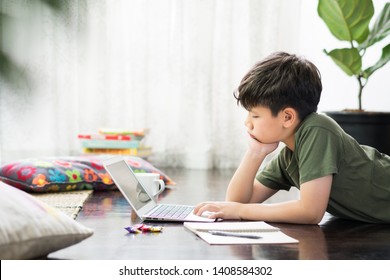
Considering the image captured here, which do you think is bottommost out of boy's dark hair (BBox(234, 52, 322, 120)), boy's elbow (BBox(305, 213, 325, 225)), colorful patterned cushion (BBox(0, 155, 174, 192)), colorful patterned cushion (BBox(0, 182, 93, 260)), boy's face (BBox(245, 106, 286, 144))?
colorful patterned cushion (BBox(0, 155, 174, 192))

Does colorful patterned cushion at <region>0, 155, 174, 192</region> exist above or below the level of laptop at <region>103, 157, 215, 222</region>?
below

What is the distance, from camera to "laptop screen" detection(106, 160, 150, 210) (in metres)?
1.62

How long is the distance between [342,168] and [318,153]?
11cm

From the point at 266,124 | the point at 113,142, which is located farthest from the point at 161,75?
the point at 266,124

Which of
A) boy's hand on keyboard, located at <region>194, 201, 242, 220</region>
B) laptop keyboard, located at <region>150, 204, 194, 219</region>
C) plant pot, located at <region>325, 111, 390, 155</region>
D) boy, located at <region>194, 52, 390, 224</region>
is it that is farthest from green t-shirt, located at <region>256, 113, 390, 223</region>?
plant pot, located at <region>325, 111, 390, 155</region>

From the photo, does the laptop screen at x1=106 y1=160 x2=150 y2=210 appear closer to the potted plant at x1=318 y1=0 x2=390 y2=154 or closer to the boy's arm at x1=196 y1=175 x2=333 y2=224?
the boy's arm at x1=196 y1=175 x2=333 y2=224

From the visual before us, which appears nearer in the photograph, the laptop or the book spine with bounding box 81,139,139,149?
the laptop

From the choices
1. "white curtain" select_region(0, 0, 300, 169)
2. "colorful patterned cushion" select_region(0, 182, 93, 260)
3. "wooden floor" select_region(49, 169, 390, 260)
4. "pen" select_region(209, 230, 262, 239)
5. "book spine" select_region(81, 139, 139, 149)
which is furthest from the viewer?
"white curtain" select_region(0, 0, 300, 169)

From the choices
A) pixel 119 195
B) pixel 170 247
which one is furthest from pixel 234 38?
pixel 170 247

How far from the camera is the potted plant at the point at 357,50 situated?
2.95 meters

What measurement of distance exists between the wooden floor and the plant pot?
4.28 feet

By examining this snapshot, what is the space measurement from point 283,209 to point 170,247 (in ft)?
1.26

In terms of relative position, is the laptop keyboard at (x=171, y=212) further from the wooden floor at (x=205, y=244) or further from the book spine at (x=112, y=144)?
the book spine at (x=112, y=144)

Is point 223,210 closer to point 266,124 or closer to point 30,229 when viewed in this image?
point 266,124
